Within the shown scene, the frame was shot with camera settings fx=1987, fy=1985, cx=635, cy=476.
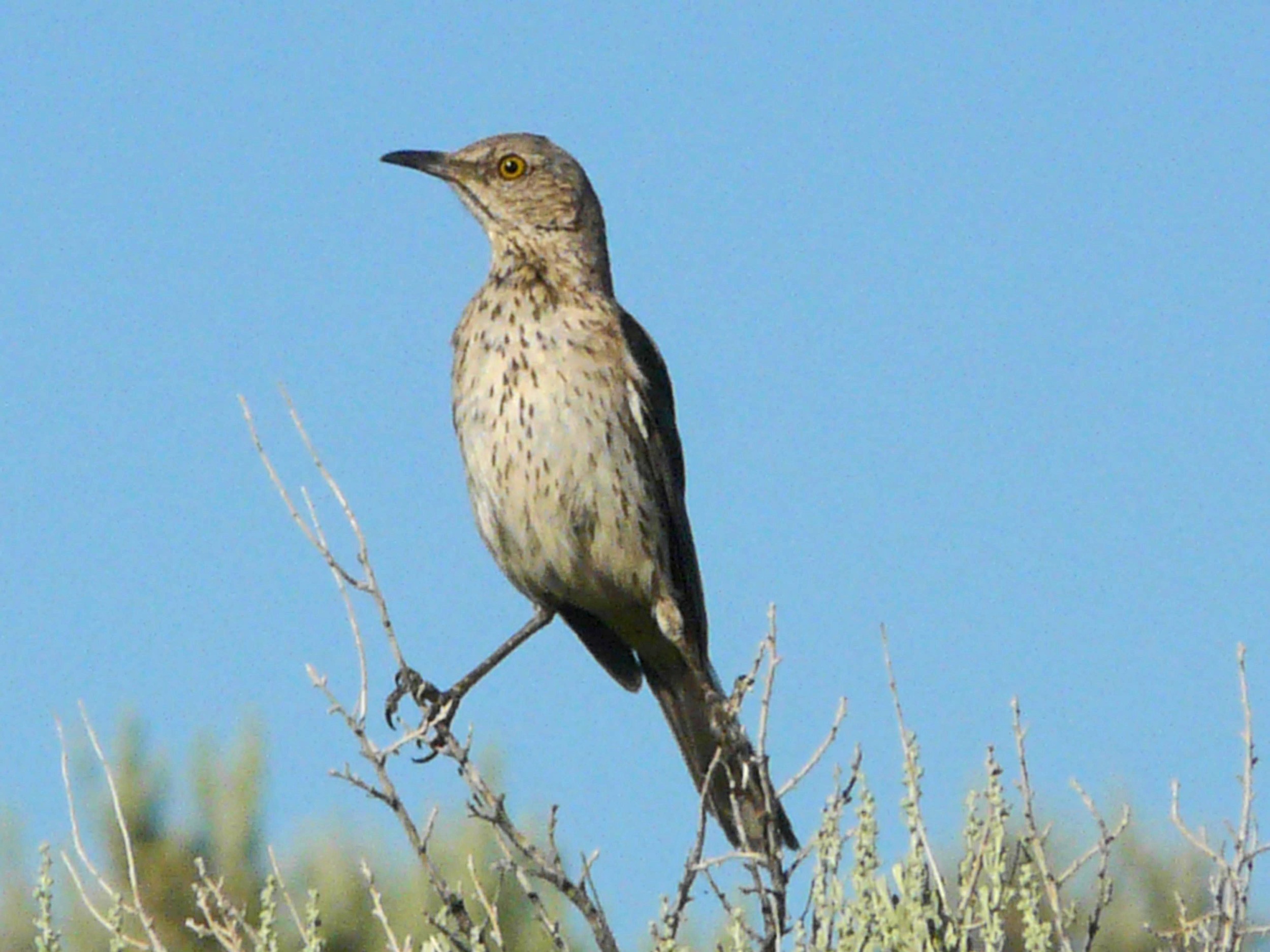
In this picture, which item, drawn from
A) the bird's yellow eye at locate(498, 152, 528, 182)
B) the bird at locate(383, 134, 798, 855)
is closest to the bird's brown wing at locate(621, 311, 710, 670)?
the bird at locate(383, 134, 798, 855)

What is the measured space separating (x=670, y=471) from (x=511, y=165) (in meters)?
1.37

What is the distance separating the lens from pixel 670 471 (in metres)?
6.68

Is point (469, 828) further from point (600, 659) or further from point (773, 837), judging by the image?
point (773, 837)

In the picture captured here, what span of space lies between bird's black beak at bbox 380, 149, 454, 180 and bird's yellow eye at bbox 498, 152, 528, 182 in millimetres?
181

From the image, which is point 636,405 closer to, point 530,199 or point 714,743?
point 530,199

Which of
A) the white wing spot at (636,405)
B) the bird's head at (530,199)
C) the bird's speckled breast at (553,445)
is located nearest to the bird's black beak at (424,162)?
the bird's head at (530,199)

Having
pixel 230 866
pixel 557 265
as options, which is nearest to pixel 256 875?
pixel 230 866

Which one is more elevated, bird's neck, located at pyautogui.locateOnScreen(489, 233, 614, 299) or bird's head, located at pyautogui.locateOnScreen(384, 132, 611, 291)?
bird's head, located at pyautogui.locateOnScreen(384, 132, 611, 291)

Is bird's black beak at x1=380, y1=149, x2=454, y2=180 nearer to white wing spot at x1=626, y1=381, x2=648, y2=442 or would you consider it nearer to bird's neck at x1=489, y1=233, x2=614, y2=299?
bird's neck at x1=489, y1=233, x2=614, y2=299

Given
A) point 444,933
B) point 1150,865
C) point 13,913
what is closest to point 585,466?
point 444,933

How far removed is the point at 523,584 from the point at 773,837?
6.32ft

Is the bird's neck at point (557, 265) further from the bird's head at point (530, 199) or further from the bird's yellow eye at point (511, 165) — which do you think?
the bird's yellow eye at point (511, 165)

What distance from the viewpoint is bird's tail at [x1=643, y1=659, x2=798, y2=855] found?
6027 millimetres

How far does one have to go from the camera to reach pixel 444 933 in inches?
183
